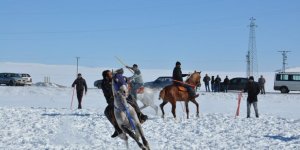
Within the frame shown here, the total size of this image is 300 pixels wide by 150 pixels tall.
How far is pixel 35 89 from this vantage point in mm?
45125

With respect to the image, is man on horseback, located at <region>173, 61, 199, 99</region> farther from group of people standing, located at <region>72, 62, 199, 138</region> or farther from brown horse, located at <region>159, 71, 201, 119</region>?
brown horse, located at <region>159, 71, 201, 119</region>

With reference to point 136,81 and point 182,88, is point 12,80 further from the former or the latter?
point 182,88

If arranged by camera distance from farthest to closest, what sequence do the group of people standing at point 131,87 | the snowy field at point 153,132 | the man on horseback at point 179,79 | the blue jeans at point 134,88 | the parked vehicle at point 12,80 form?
the parked vehicle at point 12,80 < the blue jeans at point 134,88 < the man on horseback at point 179,79 < the snowy field at point 153,132 < the group of people standing at point 131,87

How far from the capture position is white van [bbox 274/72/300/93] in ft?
167

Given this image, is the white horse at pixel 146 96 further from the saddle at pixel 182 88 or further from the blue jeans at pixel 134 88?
the saddle at pixel 182 88

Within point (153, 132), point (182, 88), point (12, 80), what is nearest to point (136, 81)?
point (182, 88)

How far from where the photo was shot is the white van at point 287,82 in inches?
2000

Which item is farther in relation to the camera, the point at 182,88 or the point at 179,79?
the point at 182,88

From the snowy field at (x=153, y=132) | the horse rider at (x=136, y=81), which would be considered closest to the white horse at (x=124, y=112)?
the snowy field at (x=153, y=132)

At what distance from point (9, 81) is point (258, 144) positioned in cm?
4789

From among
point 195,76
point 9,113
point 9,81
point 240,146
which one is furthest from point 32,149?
point 9,81

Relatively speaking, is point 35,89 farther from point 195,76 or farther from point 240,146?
point 240,146

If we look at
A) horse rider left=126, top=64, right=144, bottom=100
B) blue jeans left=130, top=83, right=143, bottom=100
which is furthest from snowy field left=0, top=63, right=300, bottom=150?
horse rider left=126, top=64, right=144, bottom=100

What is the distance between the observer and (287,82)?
51.0 metres
